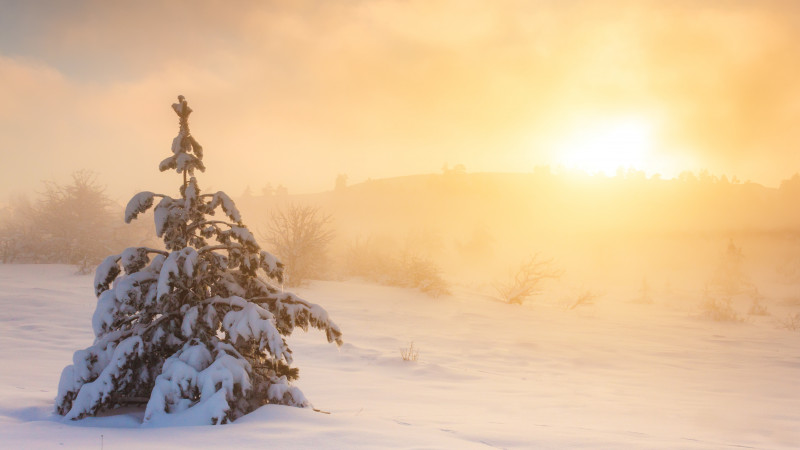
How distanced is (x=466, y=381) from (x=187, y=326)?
5.15 m

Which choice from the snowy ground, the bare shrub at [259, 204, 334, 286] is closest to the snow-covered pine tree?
the snowy ground

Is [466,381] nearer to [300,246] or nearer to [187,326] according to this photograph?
[187,326]

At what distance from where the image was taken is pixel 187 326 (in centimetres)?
427

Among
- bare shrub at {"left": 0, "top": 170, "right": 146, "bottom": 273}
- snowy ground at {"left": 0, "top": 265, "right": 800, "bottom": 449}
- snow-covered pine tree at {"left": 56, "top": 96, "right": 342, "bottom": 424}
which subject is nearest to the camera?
snowy ground at {"left": 0, "top": 265, "right": 800, "bottom": 449}

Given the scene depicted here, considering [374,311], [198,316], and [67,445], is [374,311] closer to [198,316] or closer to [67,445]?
[198,316]

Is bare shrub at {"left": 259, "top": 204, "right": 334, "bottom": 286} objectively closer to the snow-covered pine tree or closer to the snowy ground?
the snowy ground

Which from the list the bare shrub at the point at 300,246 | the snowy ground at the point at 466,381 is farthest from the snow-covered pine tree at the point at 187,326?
the bare shrub at the point at 300,246

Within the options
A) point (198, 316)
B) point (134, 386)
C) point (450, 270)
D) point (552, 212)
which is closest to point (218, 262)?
point (198, 316)

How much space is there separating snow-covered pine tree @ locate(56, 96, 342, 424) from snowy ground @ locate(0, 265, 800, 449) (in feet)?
0.87

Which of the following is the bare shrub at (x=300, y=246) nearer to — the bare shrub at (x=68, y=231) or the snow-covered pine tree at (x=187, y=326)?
the bare shrub at (x=68, y=231)

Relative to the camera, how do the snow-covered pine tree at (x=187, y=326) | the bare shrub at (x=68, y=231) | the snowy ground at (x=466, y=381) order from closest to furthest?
the snowy ground at (x=466, y=381) → the snow-covered pine tree at (x=187, y=326) → the bare shrub at (x=68, y=231)

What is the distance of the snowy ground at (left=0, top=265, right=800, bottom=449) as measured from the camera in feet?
12.5

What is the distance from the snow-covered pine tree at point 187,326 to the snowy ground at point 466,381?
0.87 feet

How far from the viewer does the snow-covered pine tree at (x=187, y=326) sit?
4.03 metres
